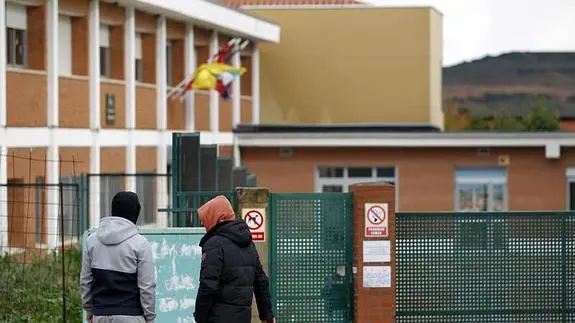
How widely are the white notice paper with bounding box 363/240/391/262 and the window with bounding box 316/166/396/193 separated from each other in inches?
1097

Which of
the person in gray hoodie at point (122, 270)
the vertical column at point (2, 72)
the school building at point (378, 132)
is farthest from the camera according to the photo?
the school building at point (378, 132)

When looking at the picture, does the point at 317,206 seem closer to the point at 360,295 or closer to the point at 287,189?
the point at 360,295

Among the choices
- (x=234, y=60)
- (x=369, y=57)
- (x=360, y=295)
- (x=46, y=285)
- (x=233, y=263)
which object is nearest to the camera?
(x=233, y=263)

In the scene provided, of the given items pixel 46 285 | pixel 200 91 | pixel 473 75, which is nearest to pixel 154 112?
pixel 200 91

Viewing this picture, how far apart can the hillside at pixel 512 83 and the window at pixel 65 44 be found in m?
52.6

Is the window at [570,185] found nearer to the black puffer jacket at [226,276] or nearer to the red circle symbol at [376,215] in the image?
the red circle symbol at [376,215]

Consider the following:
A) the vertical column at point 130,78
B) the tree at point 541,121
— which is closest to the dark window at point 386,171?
the vertical column at point 130,78

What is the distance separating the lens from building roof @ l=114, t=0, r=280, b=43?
34.5 m

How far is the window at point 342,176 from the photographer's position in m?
44.2

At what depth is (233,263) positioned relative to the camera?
11773 millimetres

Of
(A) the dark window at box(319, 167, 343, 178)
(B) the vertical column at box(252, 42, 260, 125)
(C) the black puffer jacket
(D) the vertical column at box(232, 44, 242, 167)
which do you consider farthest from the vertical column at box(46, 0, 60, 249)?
(B) the vertical column at box(252, 42, 260, 125)

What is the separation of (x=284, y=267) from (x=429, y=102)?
107 ft

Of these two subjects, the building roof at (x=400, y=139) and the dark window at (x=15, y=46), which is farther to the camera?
the building roof at (x=400, y=139)

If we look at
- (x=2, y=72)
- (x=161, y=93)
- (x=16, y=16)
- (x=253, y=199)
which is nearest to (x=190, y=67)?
(x=161, y=93)
